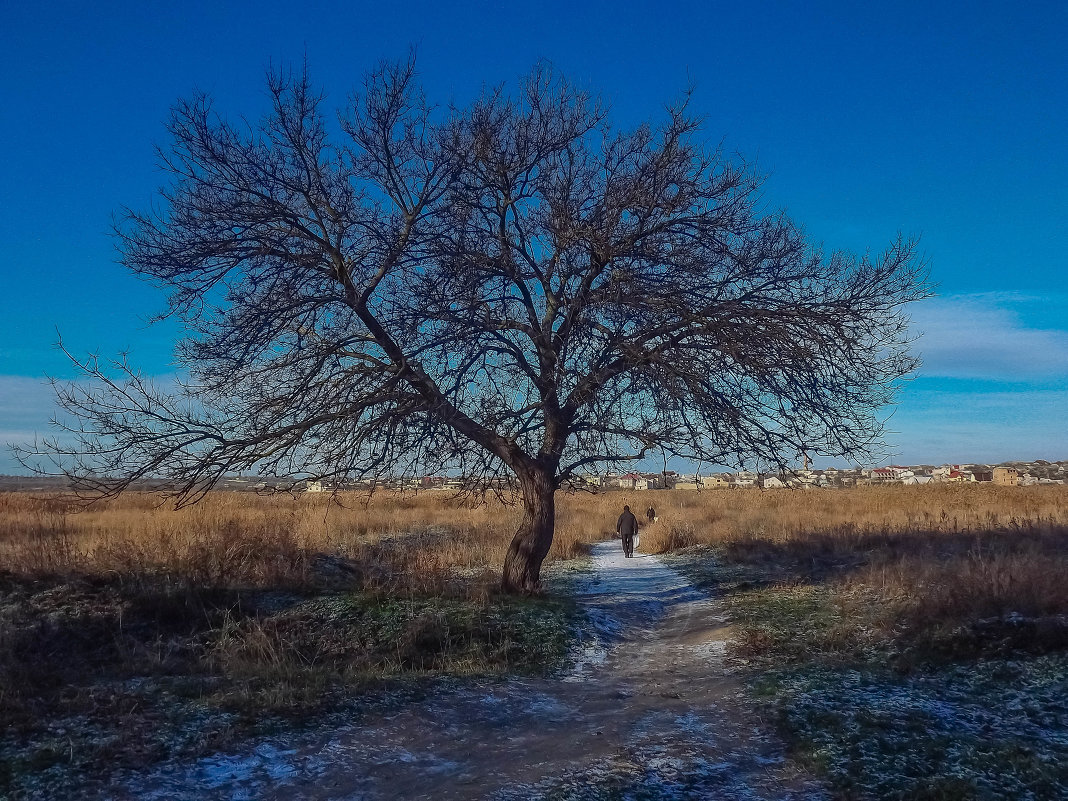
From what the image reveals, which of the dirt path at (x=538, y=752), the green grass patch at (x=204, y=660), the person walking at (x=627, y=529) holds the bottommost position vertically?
the dirt path at (x=538, y=752)

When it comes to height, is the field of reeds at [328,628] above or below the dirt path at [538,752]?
above

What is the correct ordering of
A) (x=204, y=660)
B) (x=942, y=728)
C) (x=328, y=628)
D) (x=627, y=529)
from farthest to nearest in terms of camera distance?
(x=627, y=529) → (x=328, y=628) → (x=204, y=660) → (x=942, y=728)

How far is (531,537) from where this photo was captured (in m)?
11.7

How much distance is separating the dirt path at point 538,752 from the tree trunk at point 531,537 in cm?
347

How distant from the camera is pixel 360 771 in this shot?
5.19m

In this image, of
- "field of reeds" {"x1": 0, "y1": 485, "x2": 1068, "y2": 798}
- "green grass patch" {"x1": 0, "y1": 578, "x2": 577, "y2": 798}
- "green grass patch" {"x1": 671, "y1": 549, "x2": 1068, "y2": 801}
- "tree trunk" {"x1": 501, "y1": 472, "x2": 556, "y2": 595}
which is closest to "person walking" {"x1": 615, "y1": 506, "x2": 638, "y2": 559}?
"field of reeds" {"x1": 0, "y1": 485, "x2": 1068, "y2": 798}

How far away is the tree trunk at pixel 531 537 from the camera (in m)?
11.5

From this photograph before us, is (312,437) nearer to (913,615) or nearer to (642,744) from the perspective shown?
(642,744)

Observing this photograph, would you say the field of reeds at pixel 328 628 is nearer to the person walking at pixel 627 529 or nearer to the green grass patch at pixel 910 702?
the green grass patch at pixel 910 702

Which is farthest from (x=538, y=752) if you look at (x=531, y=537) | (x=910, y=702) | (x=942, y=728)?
(x=531, y=537)

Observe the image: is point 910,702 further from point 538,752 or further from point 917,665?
point 538,752

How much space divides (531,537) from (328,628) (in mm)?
3427

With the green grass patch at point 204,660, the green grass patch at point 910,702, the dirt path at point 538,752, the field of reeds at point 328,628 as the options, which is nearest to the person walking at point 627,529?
the field of reeds at point 328,628

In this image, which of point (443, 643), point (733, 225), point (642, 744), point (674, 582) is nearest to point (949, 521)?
point (674, 582)
